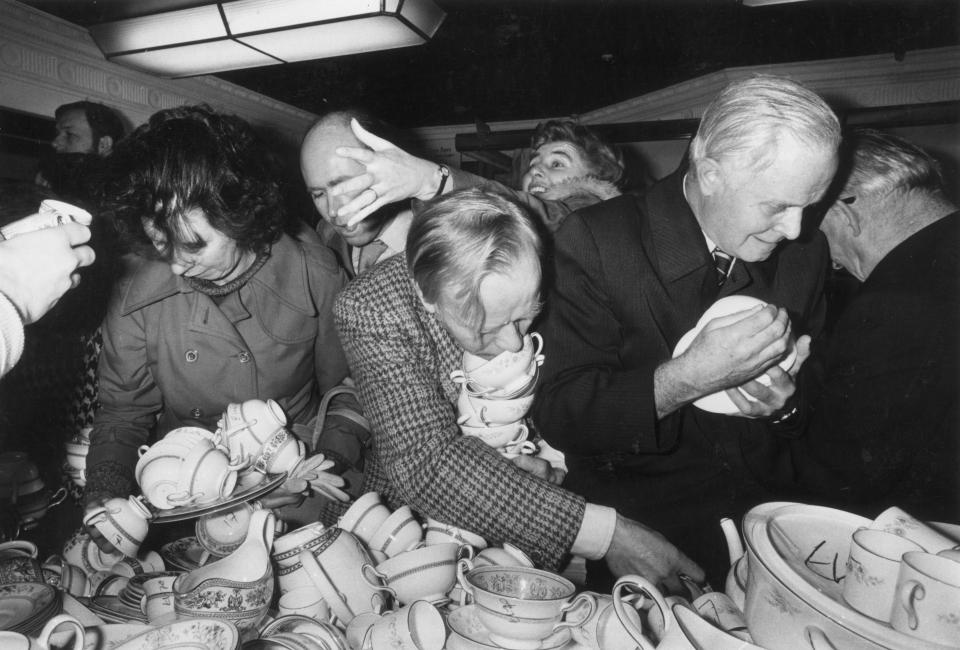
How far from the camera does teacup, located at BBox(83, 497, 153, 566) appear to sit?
1273 millimetres

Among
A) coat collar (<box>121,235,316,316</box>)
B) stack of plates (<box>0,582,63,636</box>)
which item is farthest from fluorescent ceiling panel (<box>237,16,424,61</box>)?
stack of plates (<box>0,582,63,636</box>)

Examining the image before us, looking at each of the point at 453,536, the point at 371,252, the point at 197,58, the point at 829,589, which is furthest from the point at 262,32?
the point at 829,589

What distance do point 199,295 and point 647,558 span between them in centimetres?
147

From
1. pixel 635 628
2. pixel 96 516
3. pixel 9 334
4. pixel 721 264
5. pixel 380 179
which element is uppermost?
pixel 380 179

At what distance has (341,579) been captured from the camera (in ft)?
3.42

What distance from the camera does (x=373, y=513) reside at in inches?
48.6

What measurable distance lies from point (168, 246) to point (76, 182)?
1.25 m

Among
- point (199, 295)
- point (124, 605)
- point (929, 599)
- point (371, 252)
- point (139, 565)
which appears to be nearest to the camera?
point (929, 599)

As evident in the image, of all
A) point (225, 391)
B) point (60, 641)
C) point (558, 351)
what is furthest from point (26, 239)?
point (558, 351)

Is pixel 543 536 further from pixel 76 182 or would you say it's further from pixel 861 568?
pixel 76 182

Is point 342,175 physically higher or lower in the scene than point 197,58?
lower

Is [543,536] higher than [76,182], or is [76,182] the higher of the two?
[76,182]

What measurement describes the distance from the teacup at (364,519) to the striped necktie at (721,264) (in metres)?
0.96

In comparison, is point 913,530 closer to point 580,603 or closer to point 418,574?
point 580,603
